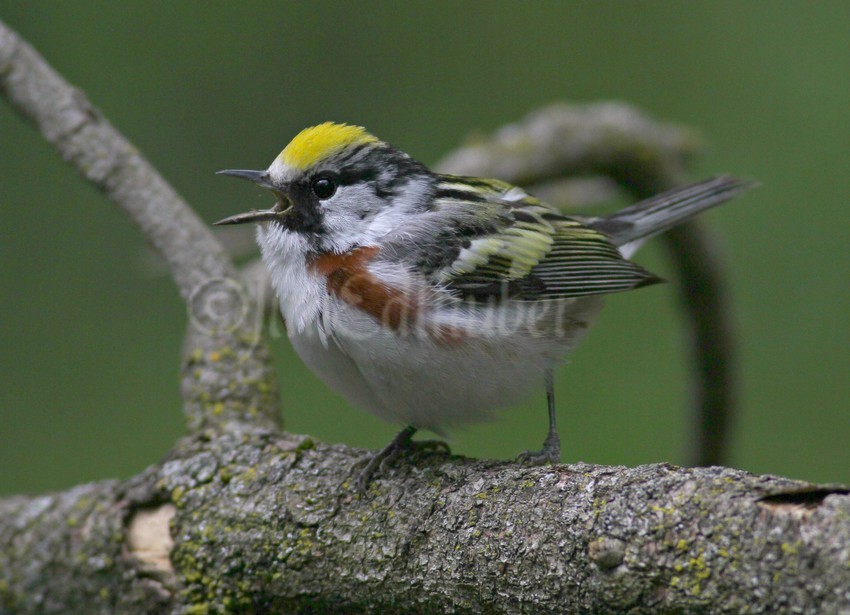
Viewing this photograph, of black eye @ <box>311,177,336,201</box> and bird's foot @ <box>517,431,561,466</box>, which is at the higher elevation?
black eye @ <box>311,177,336,201</box>

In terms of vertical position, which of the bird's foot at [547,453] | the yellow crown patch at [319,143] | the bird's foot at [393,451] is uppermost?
the yellow crown patch at [319,143]

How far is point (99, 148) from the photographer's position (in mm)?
3928

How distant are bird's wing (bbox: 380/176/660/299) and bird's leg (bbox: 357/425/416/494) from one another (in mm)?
536

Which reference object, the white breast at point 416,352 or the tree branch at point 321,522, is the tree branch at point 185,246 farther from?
the white breast at point 416,352

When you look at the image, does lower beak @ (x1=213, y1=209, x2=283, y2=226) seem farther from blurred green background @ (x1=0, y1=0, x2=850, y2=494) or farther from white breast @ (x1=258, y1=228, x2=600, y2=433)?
blurred green background @ (x1=0, y1=0, x2=850, y2=494)

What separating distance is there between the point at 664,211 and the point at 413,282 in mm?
1612

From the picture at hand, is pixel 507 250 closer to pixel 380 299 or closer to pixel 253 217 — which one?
pixel 380 299

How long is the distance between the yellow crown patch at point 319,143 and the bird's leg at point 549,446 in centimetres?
114

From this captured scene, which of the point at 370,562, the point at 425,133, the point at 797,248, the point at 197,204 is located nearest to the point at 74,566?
the point at 370,562

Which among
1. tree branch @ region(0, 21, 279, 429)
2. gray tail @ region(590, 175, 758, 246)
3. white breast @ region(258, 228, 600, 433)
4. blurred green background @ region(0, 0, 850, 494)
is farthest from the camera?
blurred green background @ region(0, 0, 850, 494)

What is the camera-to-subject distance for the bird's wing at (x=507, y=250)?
329cm

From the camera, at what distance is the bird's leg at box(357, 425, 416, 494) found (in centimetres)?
283

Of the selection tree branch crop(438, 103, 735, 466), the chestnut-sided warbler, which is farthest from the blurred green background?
the chestnut-sided warbler

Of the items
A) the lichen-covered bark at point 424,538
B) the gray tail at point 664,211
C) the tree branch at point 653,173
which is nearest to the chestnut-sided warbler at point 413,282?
the lichen-covered bark at point 424,538
